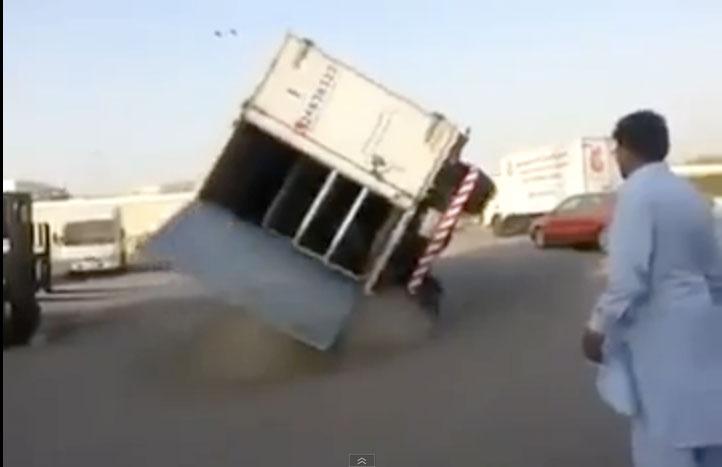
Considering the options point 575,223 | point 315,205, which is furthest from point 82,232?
point 315,205

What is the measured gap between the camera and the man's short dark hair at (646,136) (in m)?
2.16

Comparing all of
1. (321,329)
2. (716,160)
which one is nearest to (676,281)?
(716,160)

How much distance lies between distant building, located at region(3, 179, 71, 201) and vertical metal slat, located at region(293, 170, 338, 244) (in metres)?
1.39

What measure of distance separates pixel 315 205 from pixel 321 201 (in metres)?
0.07

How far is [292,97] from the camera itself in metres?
4.39

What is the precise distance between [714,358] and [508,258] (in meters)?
1.24

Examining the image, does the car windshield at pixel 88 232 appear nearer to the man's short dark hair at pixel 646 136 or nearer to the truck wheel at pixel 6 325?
the truck wheel at pixel 6 325

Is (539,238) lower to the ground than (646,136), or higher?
lower

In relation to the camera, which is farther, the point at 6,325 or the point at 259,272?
the point at 259,272

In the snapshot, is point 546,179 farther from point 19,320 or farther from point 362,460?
point 19,320

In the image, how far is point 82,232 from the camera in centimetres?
271


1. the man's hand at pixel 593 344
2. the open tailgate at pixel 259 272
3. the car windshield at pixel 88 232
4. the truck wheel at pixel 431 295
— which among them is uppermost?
the man's hand at pixel 593 344

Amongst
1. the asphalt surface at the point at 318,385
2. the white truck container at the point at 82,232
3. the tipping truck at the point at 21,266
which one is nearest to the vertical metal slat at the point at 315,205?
the asphalt surface at the point at 318,385

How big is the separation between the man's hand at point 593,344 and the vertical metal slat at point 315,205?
1.93 meters
